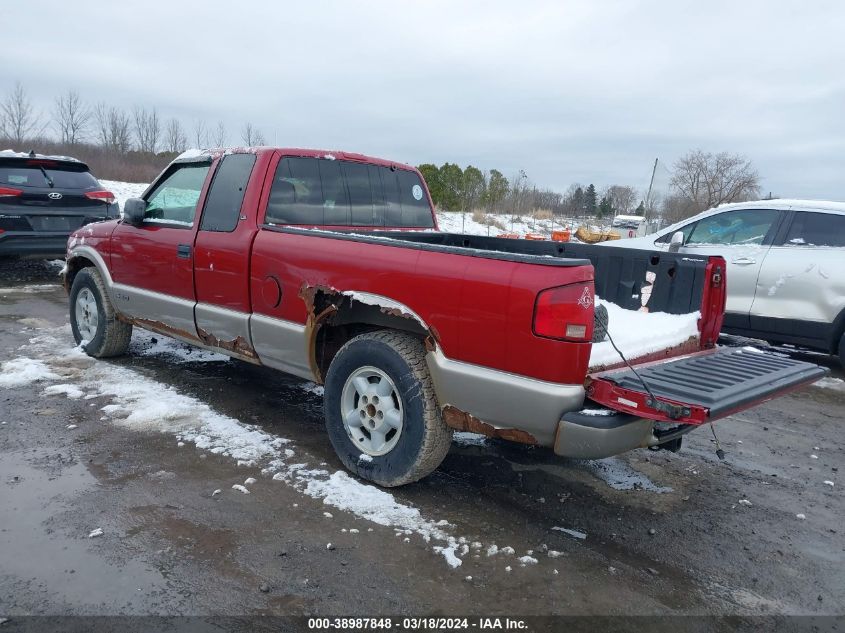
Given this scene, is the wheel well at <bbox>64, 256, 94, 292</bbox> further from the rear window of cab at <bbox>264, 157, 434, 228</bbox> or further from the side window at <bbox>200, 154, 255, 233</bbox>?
the rear window of cab at <bbox>264, 157, 434, 228</bbox>

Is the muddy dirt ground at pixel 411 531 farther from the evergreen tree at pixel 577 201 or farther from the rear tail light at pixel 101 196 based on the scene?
the evergreen tree at pixel 577 201

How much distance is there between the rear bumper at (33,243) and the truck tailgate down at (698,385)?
912 cm

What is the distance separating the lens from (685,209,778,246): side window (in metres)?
7.02

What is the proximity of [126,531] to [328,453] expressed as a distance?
130 centimetres

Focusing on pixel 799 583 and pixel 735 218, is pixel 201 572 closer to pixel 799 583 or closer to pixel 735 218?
pixel 799 583

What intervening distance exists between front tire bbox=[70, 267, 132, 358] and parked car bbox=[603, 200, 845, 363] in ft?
15.6

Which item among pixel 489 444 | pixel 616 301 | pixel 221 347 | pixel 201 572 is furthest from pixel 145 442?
pixel 616 301

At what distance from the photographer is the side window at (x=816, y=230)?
21.3 ft

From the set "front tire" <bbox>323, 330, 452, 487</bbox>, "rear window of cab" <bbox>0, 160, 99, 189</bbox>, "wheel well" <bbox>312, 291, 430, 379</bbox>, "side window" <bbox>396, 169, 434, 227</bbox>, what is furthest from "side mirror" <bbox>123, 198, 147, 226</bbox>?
"rear window of cab" <bbox>0, 160, 99, 189</bbox>

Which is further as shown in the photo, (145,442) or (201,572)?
(145,442)

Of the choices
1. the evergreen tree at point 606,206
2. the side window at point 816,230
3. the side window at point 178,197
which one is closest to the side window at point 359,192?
the side window at point 178,197

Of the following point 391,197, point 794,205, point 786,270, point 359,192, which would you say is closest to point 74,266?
point 359,192

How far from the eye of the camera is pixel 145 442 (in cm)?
401

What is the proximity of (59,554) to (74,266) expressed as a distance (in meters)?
4.12
